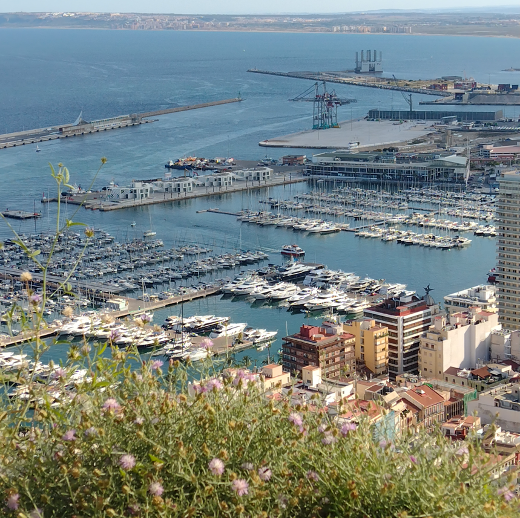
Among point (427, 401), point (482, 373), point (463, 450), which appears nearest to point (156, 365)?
point (463, 450)

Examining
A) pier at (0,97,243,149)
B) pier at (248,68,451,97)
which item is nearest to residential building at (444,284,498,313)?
pier at (0,97,243,149)

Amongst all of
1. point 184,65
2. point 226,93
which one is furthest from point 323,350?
point 184,65

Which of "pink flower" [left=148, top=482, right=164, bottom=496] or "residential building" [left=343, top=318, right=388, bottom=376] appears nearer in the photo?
"pink flower" [left=148, top=482, right=164, bottom=496]

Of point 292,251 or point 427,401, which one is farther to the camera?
point 292,251

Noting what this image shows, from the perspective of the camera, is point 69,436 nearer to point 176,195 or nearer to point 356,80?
point 176,195

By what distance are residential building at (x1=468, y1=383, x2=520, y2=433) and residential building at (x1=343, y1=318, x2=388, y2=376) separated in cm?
164

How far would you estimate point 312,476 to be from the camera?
4.15ft

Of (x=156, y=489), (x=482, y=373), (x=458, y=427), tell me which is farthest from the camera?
(x=482, y=373)

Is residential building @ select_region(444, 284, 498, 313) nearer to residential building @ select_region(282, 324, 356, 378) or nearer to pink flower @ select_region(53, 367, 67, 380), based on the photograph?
residential building @ select_region(282, 324, 356, 378)

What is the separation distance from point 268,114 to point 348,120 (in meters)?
2.34

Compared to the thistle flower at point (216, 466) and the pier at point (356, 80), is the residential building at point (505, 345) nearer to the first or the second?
the thistle flower at point (216, 466)

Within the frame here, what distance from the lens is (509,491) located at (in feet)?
4.14

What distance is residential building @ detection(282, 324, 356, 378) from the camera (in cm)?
704

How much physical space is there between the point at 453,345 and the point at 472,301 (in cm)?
144
